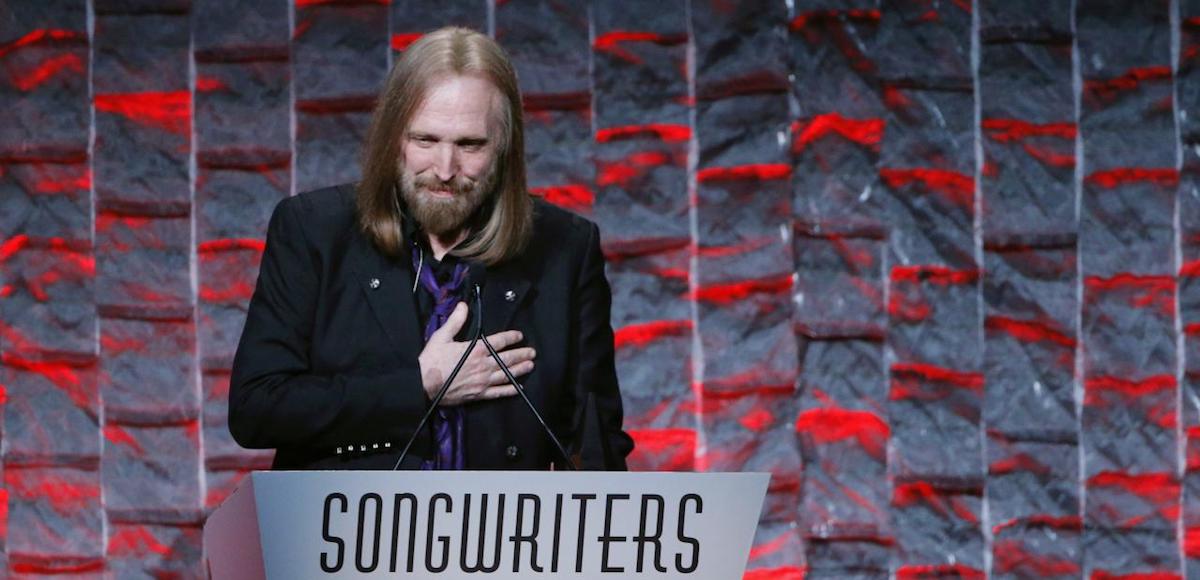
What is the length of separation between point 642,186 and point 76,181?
1106 mm

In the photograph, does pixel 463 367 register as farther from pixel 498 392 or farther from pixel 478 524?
pixel 478 524

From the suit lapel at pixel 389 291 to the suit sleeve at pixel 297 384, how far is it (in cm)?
4

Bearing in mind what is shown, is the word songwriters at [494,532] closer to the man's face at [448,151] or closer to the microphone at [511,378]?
the microphone at [511,378]

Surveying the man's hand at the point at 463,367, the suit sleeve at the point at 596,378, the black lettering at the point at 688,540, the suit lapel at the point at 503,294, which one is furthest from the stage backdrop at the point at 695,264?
the black lettering at the point at 688,540

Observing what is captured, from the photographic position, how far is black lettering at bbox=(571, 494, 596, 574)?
1.37 meters

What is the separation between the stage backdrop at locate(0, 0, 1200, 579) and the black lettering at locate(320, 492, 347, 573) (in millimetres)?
1607

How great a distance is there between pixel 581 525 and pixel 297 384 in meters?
0.49

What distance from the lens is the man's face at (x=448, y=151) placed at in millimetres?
1793

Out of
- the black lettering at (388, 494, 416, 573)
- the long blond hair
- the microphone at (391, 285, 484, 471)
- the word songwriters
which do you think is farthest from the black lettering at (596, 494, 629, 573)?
the long blond hair

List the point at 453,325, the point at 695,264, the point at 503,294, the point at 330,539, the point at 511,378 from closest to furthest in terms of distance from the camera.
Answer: the point at 330,539 < the point at 511,378 < the point at 453,325 < the point at 503,294 < the point at 695,264

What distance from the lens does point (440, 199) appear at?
180 centimetres

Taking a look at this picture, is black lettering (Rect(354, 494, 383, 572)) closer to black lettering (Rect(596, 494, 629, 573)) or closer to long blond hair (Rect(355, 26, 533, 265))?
black lettering (Rect(596, 494, 629, 573))

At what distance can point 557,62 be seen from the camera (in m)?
2.95

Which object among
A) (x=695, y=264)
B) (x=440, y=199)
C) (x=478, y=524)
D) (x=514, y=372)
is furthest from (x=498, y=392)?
(x=695, y=264)
